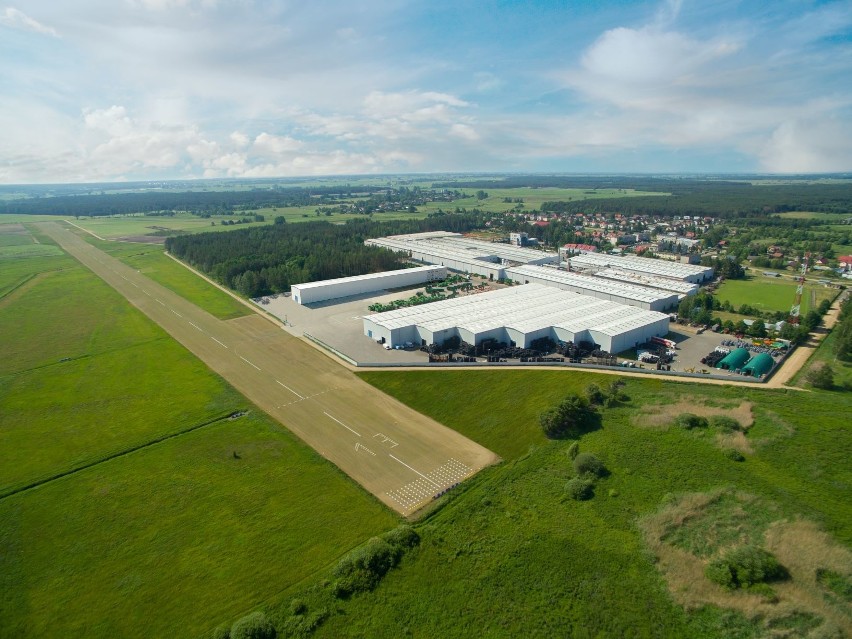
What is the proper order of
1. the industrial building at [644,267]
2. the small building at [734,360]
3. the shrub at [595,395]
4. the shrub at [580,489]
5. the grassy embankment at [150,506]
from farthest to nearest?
1. the industrial building at [644,267]
2. the small building at [734,360]
3. the shrub at [595,395]
4. the shrub at [580,489]
5. the grassy embankment at [150,506]

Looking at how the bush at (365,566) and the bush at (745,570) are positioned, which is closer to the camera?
the bush at (745,570)

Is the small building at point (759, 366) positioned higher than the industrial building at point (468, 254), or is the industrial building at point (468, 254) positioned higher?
the industrial building at point (468, 254)

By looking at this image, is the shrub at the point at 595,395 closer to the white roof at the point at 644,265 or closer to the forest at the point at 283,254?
the white roof at the point at 644,265

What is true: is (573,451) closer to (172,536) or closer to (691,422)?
(691,422)

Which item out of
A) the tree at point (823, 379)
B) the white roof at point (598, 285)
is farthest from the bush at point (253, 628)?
the white roof at point (598, 285)

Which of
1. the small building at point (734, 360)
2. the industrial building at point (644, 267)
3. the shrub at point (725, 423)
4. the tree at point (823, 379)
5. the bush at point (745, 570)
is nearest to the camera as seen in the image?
the bush at point (745, 570)

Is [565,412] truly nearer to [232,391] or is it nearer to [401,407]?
[401,407]

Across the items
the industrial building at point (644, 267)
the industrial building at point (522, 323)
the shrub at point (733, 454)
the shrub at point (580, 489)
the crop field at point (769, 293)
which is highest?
the industrial building at point (644, 267)

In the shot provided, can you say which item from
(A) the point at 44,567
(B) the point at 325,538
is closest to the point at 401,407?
(B) the point at 325,538
